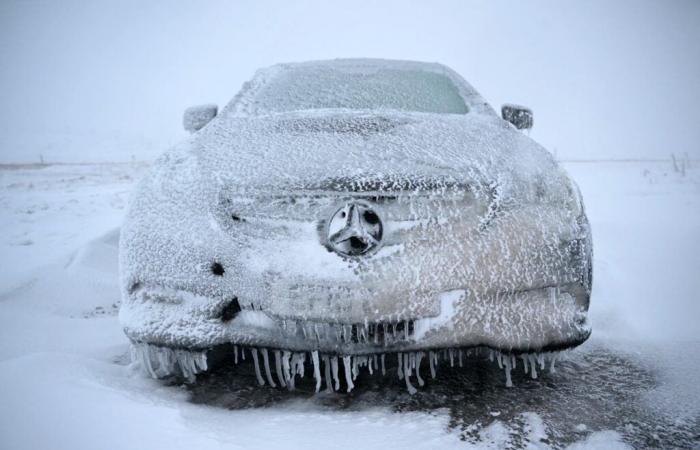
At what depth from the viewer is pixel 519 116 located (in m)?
2.36

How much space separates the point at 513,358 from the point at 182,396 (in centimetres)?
111

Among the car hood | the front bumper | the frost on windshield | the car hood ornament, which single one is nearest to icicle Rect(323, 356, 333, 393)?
the front bumper

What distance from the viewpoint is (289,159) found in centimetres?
146

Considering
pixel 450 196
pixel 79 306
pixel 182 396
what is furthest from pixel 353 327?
pixel 79 306

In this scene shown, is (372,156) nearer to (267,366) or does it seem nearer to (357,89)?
(267,366)

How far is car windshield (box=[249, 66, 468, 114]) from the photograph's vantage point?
2.25m

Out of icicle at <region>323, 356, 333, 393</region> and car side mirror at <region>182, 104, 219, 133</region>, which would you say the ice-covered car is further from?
car side mirror at <region>182, 104, 219, 133</region>

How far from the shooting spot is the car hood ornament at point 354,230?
1221mm

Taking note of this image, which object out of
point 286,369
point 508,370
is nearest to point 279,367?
point 286,369

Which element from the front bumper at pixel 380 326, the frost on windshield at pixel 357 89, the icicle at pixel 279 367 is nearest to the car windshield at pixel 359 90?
the frost on windshield at pixel 357 89

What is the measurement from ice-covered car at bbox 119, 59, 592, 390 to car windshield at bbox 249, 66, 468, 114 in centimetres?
80

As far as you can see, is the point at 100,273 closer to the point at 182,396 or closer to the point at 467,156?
the point at 182,396

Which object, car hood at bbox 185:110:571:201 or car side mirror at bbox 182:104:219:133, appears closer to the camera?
car hood at bbox 185:110:571:201

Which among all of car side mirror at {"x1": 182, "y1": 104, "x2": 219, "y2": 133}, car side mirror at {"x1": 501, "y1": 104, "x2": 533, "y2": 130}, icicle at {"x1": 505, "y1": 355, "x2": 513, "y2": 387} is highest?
car side mirror at {"x1": 182, "y1": 104, "x2": 219, "y2": 133}
